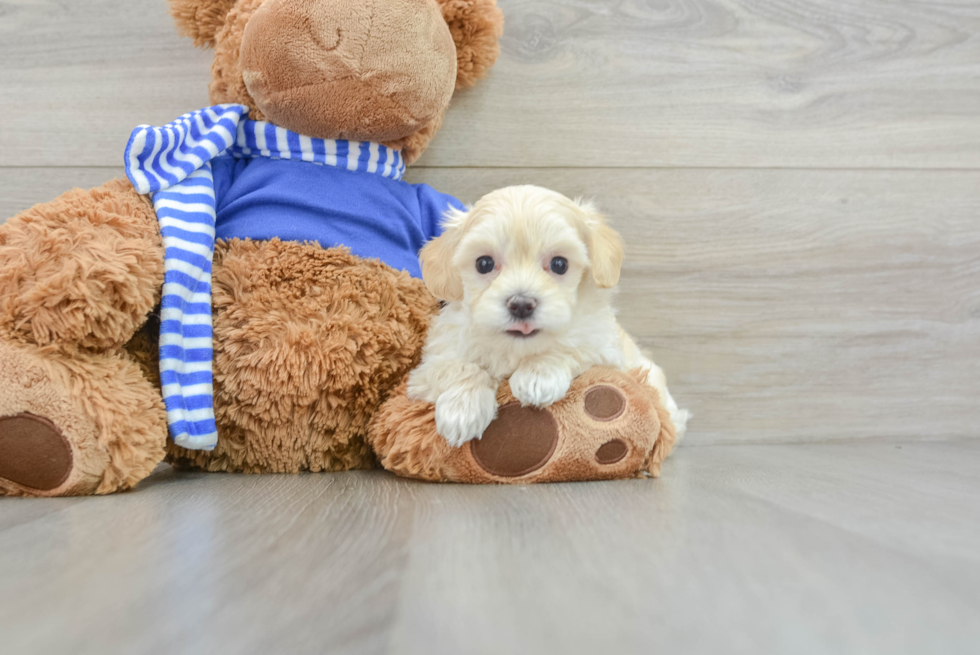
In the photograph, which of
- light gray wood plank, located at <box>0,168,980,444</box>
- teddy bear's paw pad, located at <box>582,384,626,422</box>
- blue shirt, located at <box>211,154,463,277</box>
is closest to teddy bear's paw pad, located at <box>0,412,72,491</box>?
blue shirt, located at <box>211,154,463,277</box>

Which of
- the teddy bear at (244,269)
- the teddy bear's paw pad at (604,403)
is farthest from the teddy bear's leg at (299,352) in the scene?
the teddy bear's paw pad at (604,403)

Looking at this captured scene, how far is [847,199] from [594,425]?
3.23ft

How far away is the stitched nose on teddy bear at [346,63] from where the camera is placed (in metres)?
1.11

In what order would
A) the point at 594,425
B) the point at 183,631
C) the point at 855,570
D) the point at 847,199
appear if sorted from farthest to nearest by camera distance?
the point at 847,199, the point at 594,425, the point at 855,570, the point at 183,631

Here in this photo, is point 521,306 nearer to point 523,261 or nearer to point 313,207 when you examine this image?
point 523,261

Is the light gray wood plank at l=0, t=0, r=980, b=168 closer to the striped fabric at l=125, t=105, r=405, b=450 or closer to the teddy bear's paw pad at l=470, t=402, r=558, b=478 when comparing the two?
the striped fabric at l=125, t=105, r=405, b=450

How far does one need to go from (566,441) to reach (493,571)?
44 centimetres

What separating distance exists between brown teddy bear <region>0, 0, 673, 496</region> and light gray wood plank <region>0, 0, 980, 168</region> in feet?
0.84

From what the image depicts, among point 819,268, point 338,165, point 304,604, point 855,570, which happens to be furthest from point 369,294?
point 819,268

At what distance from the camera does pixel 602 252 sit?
1.07 metres

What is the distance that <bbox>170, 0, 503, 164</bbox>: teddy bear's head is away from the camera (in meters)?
1.11

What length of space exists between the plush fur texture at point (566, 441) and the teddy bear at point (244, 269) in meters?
0.12

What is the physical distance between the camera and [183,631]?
1.61ft

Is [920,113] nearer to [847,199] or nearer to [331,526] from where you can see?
[847,199]
